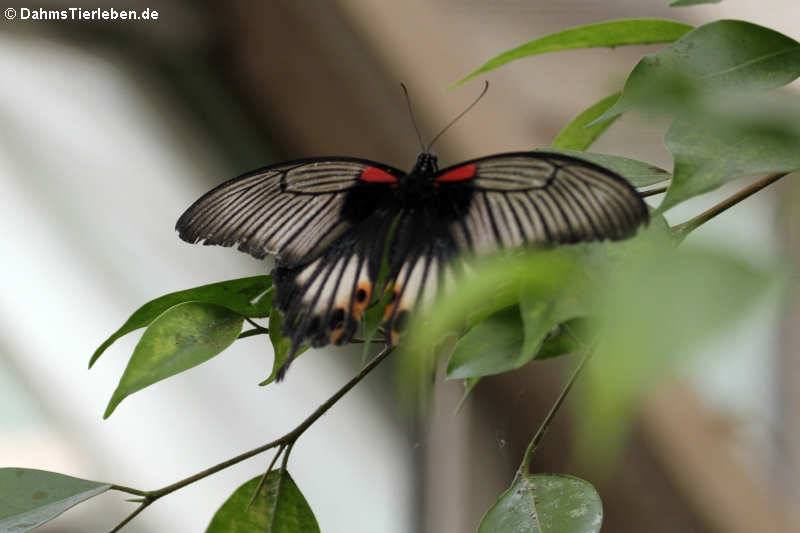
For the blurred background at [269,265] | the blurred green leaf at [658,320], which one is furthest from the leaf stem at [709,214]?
the blurred background at [269,265]

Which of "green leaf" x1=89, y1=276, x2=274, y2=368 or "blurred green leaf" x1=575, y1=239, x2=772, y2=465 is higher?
"green leaf" x1=89, y1=276, x2=274, y2=368

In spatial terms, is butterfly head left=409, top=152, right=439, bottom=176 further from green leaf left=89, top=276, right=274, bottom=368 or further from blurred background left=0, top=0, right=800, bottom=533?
blurred background left=0, top=0, right=800, bottom=533

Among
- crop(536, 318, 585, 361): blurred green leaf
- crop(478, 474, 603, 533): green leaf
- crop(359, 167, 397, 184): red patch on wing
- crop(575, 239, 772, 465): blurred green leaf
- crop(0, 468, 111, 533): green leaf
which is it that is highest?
crop(359, 167, 397, 184): red patch on wing

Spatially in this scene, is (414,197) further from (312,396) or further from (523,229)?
(312,396)

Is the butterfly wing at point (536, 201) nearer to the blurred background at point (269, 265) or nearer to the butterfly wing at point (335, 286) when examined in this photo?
the butterfly wing at point (335, 286)

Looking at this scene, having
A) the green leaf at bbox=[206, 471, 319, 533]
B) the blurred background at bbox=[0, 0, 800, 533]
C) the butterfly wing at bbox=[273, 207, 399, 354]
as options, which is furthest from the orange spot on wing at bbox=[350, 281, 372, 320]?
the blurred background at bbox=[0, 0, 800, 533]

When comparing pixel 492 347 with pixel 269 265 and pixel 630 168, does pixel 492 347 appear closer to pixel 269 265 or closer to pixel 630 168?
pixel 630 168
